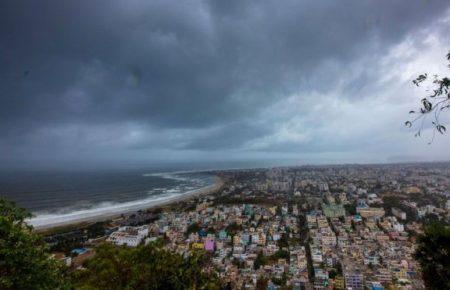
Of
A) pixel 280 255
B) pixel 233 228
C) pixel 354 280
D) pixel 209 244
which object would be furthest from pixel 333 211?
pixel 354 280

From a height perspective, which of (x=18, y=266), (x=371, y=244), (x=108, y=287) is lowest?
(x=371, y=244)

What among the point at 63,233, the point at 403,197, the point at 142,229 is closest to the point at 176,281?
the point at 142,229

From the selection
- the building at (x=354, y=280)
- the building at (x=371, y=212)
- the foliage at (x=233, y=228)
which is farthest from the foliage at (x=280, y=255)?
the building at (x=371, y=212)

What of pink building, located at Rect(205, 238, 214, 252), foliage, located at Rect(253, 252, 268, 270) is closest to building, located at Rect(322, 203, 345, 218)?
foliage, located at Rect(253, 252, 268, 270)

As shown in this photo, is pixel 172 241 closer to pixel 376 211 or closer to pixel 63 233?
pixel 63 233

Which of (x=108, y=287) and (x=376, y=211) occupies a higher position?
(x=108, y=287)

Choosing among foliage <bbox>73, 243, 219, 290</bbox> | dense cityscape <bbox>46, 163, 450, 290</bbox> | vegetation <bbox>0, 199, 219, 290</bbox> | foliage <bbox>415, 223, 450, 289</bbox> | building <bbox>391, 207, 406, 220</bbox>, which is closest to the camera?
vegetation <bbox>0, 199, 219, 290</bbox>

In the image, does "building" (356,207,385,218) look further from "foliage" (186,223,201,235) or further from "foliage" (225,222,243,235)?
"foliage" (186,223,201,235)
